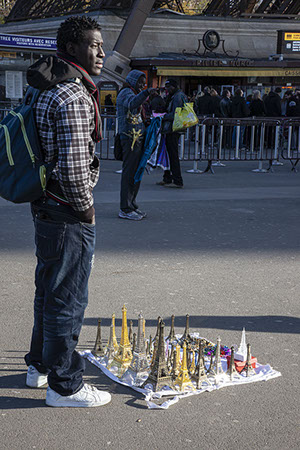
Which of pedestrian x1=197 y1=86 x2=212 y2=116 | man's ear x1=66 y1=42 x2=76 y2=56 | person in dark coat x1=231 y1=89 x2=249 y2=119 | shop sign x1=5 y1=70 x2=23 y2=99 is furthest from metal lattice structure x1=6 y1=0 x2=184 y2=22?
man's ear x1=66 y1=42 x2=76 y2=56

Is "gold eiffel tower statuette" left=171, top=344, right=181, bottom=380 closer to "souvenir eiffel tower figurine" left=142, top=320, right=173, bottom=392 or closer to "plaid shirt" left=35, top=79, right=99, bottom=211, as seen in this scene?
"souvenir eiffel tower figurine" left=142, top=320, right=173, bottom=392

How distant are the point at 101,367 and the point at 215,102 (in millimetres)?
17285

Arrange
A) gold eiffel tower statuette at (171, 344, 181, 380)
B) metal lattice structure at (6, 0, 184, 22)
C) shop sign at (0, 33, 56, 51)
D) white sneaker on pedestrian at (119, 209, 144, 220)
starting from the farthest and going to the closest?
metal lattice structure at (6, 0, 184, 22), shop sign at (0, 33, 56, 51), white sneaker on pedestrian at (119, 209, 144, 220), gold eiffel tower statuette at (171, 344, 181, 380)

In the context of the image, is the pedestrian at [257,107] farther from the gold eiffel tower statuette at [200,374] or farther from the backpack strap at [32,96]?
the backpack strap at [32,96]

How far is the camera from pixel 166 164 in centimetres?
1178

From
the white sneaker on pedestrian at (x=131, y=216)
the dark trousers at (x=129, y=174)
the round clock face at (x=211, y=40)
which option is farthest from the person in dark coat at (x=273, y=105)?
the round clock face at (x=211, y=40)

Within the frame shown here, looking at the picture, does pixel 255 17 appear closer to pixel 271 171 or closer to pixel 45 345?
pixel 271 171

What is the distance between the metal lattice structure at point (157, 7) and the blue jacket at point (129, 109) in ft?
84.0

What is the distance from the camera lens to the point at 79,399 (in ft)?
11.8

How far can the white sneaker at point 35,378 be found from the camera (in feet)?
12.6

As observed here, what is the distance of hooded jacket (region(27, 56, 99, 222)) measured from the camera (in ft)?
10.5

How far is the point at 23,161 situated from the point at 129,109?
573cm

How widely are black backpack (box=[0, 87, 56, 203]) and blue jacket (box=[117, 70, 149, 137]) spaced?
18.1ft

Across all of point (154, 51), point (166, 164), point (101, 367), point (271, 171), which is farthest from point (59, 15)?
point (101, 367)
